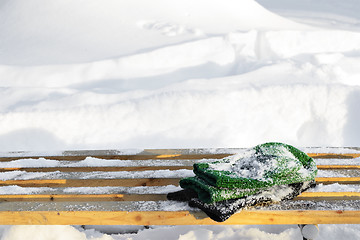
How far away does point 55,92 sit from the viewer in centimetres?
329

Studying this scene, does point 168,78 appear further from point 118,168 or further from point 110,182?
point 110,182

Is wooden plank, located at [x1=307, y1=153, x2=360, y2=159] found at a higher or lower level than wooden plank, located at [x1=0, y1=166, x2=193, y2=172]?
lower

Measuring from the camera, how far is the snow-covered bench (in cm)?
127

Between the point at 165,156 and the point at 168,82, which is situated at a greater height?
the point at 168,82

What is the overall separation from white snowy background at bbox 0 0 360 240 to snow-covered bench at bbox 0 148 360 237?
29cm

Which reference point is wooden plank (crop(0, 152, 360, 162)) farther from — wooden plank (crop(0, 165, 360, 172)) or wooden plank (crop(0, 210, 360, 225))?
wooden plank (crop(0, 210, 360, 225))

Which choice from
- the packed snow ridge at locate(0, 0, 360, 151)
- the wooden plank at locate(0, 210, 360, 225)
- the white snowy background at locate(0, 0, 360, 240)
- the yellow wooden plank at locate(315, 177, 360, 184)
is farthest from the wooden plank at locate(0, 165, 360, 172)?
the packed snow ridge at locate(0, 0, 360, 151)

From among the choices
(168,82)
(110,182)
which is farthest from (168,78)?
(110,182)

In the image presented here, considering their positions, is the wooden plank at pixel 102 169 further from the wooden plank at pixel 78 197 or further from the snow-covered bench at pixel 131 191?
the wooden plank at pixel 78 197

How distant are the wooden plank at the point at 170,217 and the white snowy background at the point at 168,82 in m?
0.44

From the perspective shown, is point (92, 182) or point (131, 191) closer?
point (131, 191)

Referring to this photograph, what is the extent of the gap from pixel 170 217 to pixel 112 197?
0.90 feet

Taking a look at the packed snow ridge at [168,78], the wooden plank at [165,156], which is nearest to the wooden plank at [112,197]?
the wooden plank at [165,156]

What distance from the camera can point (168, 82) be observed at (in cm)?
368
